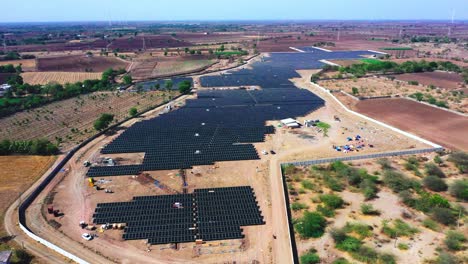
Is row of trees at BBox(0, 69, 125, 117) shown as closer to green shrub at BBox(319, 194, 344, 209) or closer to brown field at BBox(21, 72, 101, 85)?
brown field at BBox(21, 72, 101, 85)

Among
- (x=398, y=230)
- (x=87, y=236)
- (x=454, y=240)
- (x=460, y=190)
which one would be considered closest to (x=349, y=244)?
(x=398, y=230)

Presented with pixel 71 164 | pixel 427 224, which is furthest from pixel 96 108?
pixel 427 224

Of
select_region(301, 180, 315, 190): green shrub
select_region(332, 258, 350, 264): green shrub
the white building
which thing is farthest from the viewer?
the white building

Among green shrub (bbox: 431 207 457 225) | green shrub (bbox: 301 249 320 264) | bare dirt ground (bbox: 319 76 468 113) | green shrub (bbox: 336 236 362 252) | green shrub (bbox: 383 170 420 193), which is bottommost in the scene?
green shrub (bbox: 301 249 320 264)

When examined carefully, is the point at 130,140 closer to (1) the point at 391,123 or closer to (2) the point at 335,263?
(2) the point at 335,263

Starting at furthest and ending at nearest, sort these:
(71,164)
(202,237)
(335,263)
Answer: (71,164) < (202,237) < (335,263)

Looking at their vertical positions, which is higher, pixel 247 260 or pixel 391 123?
pixel 391 123

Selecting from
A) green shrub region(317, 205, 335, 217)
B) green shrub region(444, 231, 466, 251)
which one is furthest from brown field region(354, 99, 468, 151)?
green shrub region(317, 205, 335, 217)
